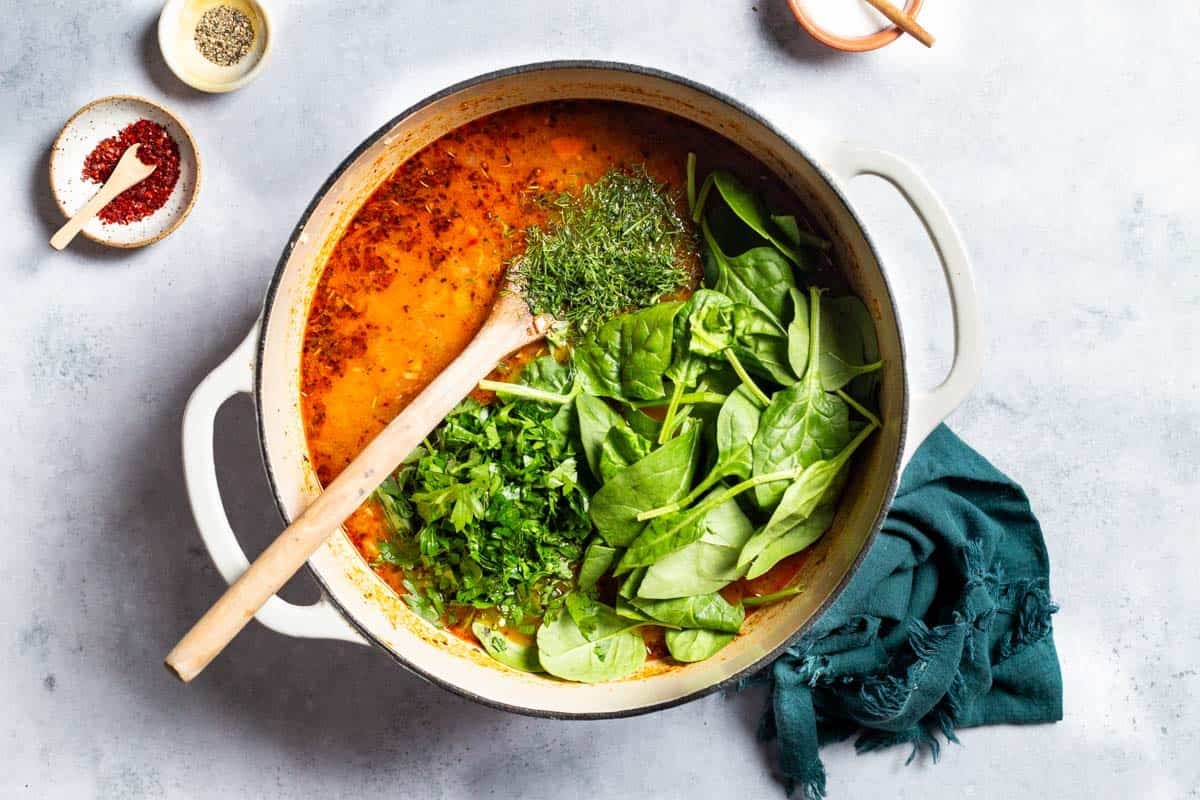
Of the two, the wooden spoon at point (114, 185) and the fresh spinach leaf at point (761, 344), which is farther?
the wooden spoon at point (114, 185)

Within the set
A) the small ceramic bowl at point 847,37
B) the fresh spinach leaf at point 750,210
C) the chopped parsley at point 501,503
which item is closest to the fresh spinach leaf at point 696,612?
the chopped parsley at point 501,503

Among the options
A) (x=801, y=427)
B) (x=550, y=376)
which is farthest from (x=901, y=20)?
(x=550, y=376)

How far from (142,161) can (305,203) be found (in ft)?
0.95

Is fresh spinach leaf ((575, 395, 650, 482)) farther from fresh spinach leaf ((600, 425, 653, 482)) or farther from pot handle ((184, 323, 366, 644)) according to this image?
pot handle ((184, 323, 366, 644))

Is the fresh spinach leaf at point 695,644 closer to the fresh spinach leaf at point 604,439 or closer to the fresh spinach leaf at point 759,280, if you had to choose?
the fresh spinach leaf at point 604,439

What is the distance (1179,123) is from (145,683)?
6.81 ft

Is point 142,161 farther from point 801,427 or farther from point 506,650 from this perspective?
point 801,427

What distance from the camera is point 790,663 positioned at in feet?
5.94

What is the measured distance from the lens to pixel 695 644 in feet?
5.54

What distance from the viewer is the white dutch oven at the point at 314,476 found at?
1.54 m

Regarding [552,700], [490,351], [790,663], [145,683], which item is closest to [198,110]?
[490,351]

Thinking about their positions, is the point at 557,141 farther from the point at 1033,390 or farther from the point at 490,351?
the point at 1033,390

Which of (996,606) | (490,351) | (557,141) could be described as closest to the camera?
(490,351)

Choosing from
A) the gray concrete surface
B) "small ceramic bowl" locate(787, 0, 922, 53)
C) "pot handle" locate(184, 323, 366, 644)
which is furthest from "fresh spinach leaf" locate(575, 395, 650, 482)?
"small ceramic bowl" locate(787, 0, 922, 53)
